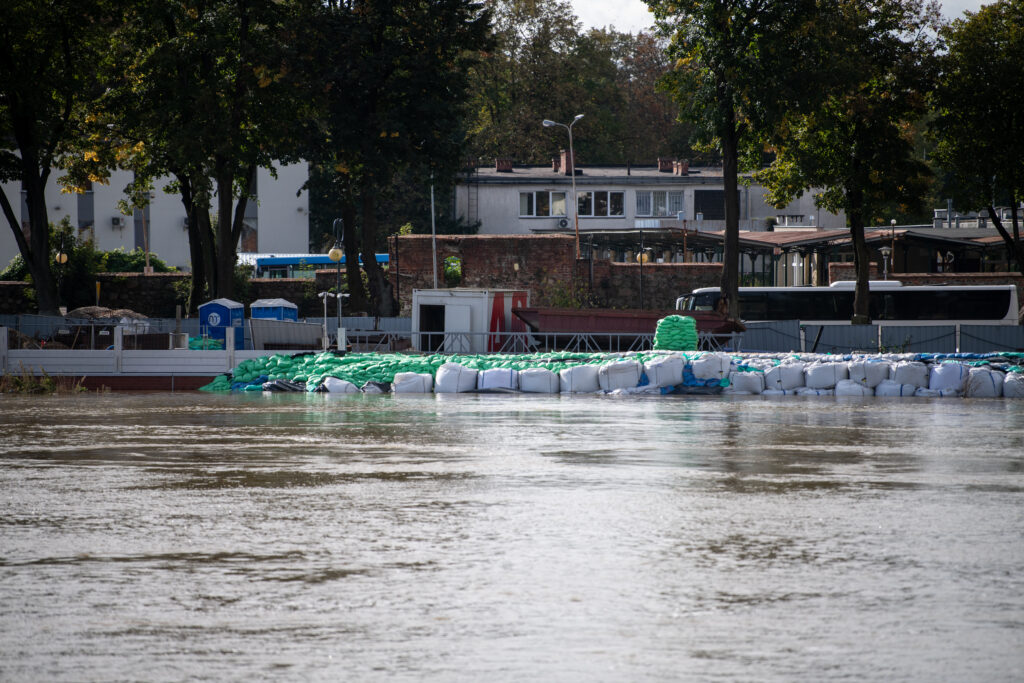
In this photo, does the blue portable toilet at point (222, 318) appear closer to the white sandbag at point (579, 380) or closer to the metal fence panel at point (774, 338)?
the white sandbag at point (579, 380)

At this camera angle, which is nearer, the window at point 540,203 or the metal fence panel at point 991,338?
the metal fence panel at point 991,338

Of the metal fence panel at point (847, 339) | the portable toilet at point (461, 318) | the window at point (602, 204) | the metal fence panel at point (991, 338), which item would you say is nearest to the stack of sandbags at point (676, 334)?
the portable toilet at point (461, 318)

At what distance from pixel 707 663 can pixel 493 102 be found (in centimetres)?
7080

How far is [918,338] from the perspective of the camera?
35.1 metres

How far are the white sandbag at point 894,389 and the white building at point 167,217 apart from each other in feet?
146

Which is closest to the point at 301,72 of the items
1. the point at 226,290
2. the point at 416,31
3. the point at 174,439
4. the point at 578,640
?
the point at 416,31

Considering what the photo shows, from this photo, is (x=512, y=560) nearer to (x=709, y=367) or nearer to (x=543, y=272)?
(x=709, y=367)

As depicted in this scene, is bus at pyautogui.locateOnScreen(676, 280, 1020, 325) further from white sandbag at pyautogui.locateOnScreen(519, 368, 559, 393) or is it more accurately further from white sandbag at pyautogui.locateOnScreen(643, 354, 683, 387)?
white sandbag at pyautogui.locateOnScreen(519, 368, 559, 393)

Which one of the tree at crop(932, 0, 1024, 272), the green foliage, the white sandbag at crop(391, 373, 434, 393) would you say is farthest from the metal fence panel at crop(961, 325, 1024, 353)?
the green foliage

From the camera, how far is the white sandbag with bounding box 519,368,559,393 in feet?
86.2

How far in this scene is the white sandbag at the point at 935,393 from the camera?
25594mm

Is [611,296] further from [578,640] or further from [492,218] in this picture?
[578,640]

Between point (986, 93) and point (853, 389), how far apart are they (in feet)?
57.8

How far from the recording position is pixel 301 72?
39312 millimetres
